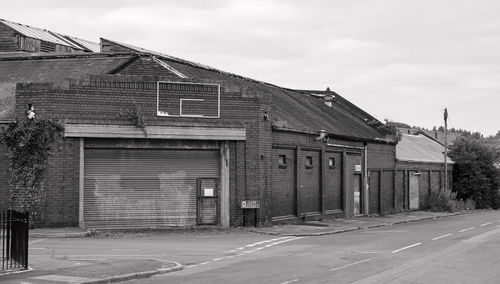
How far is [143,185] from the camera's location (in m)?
26.6

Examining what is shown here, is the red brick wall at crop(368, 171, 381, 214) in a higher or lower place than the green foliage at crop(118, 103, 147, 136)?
lower

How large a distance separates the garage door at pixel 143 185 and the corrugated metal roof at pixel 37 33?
1812 cm

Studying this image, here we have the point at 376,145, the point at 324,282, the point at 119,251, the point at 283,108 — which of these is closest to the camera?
the point at 324,282

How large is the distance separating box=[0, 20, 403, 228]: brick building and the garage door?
0.13 ft

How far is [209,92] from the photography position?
27453mm

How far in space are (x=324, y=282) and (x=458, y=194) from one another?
5020cm

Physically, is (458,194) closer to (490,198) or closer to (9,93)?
(490,198)

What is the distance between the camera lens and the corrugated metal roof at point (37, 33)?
41750mm

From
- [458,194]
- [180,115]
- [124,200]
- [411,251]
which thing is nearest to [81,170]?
[124,200]

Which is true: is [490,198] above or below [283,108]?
below

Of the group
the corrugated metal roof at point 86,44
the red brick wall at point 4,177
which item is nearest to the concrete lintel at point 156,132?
the red brick wall at point 4,177

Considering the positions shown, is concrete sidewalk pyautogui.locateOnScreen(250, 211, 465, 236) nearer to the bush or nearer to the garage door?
the garage door

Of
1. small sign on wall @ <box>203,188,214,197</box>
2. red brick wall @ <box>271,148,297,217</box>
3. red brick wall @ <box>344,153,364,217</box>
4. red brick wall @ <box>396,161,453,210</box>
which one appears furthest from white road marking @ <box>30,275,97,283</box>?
red brick wall @ <box>396,161,453,210</box>

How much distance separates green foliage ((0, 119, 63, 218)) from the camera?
2502 cm
